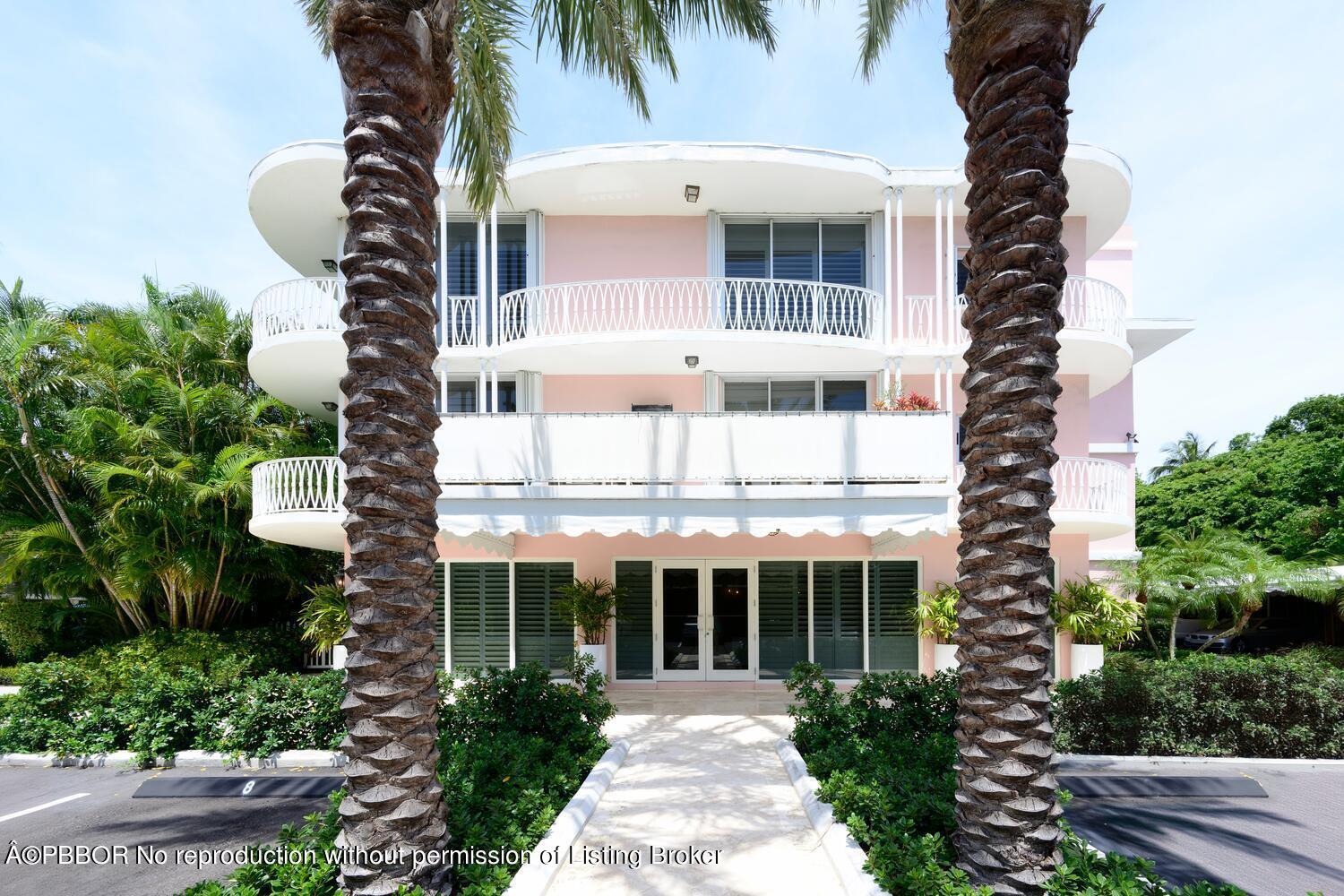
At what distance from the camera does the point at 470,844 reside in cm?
524

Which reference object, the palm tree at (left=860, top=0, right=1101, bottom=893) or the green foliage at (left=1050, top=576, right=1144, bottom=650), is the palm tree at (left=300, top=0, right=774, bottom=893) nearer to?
the palm tree at (left=860, top=0, right=1101, bottom=893)

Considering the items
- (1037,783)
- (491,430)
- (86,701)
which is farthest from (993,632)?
(86,701)

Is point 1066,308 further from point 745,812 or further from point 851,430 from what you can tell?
point 745,812

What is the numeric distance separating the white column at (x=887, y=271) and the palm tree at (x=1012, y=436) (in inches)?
380

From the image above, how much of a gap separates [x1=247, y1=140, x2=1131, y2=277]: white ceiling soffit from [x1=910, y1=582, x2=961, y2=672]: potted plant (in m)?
8.38

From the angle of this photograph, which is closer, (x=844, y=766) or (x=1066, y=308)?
(x=844, y=766)

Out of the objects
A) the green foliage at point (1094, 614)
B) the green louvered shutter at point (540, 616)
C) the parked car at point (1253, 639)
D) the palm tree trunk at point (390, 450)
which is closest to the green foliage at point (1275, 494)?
the parked car at point (1253, 639)

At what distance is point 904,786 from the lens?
6258 millimetres

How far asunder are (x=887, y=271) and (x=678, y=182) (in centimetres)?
477

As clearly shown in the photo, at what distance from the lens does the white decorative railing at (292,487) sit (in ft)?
46.5

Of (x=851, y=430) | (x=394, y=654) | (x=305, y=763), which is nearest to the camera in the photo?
(x=394, y=654)

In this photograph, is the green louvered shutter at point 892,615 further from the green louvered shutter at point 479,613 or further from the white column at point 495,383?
the white column at point 495,383

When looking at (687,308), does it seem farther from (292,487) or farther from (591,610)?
(292,487)

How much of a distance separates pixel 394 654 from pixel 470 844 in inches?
67.6
